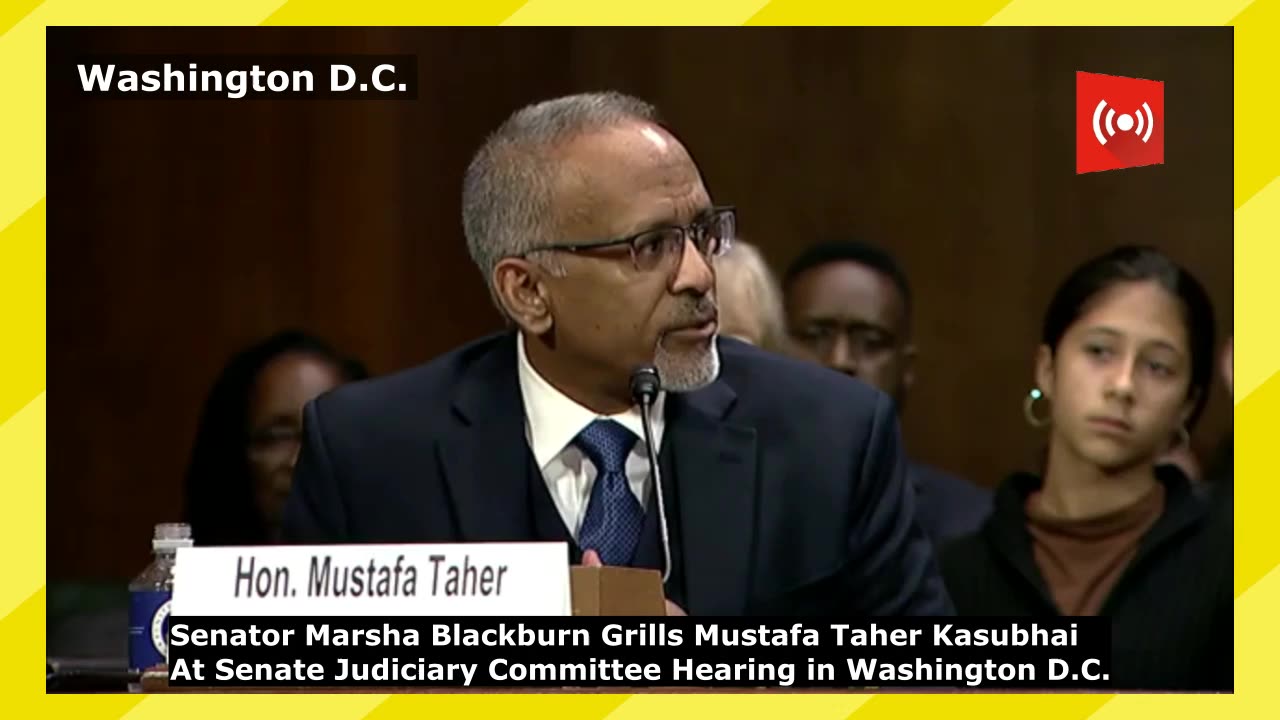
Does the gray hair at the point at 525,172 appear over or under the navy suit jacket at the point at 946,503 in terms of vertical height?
over

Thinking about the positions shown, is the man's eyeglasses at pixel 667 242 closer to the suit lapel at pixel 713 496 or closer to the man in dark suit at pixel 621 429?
the man in dark suit at pixel 621 429

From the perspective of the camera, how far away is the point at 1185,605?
153 inches

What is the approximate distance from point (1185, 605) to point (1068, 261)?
Result: 2.19 feet

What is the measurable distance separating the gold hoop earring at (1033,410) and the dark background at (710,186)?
0.02 m

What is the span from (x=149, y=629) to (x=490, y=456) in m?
0.68

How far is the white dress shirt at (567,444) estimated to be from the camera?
3584 millimetres

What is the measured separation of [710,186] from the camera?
3.88 meters

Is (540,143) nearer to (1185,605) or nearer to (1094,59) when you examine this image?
(1094,59)

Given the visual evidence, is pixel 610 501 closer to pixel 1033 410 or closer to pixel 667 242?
pixel 667 242

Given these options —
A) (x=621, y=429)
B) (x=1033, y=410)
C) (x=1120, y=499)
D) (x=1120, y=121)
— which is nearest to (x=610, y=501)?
(x=621, y=429)
